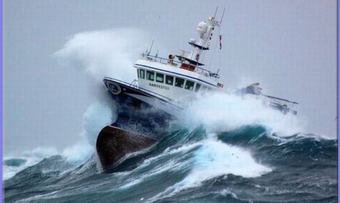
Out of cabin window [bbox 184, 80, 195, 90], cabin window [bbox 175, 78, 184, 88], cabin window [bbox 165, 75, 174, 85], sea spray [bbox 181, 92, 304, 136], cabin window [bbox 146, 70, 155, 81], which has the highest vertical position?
cabin window [bbox 146, 70, 155, 81]

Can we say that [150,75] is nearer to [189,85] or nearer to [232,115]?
[189,85]

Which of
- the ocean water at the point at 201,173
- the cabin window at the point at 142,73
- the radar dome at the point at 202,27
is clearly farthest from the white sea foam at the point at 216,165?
the radar dome at the point at 202,27

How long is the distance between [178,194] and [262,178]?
60.7 inches

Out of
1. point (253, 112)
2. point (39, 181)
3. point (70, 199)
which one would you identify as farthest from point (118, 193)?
point (253, 112)

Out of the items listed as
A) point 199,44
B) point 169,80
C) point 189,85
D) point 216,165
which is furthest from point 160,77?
point 216,165

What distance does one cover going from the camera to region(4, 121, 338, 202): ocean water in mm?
11656

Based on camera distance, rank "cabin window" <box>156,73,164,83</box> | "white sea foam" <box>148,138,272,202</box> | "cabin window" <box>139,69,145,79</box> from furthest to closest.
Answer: "cabin window" <box>139,69,145,79</box>, "cabin window" <box>156,73,164,83</box>, "white sea foam" <box>148,138,272,202</box>

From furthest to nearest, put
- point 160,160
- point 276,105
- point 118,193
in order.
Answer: point 276,105 → point 160,160 → point 118,193

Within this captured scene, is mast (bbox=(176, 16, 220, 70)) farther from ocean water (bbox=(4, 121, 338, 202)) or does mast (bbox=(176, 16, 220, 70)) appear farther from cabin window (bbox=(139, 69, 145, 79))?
ocean water (bbox=(4, 121, 338, 202))

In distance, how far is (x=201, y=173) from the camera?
A: 1248cm

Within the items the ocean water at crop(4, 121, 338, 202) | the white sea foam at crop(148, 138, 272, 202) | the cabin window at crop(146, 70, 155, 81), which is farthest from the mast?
the white sea foam at crop(148, 138, 272, 202)

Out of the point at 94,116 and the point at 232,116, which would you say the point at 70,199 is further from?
the point at 232,116

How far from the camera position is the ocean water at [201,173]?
11656 millimetres

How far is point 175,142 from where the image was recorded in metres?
14.4
